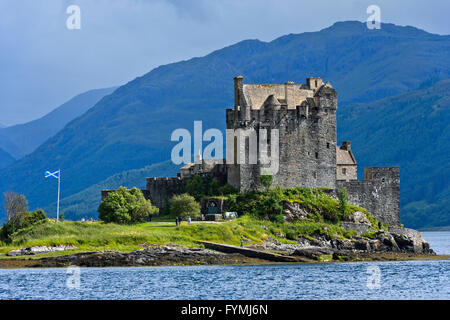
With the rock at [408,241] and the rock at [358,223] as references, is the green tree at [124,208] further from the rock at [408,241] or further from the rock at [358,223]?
the rock at [408,241]

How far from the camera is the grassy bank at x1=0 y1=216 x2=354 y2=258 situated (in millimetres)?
73438

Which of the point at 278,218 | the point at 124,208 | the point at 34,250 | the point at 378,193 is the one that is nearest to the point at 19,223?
the point at 34,250

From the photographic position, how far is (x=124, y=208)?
82562mm

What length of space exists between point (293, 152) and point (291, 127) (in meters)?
2.73

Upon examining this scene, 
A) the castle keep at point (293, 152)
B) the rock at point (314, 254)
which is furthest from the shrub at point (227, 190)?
the rock at point (314, 254)

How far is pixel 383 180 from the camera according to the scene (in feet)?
308

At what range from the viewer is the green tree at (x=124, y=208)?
8231 cm

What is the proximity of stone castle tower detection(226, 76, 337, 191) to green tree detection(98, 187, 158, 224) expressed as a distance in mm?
10959

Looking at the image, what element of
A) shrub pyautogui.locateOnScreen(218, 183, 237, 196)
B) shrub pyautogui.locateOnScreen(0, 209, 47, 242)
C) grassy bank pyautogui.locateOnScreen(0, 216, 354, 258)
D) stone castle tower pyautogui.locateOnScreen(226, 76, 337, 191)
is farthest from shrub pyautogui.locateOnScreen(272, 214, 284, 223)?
shrub pyautogui.locateOnScreen(0, 209, 47, 242)

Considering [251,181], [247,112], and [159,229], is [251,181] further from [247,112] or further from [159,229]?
[159,229]

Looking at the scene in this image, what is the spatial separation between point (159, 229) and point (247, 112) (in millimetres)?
16975

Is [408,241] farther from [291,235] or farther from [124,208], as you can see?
[124,208]
